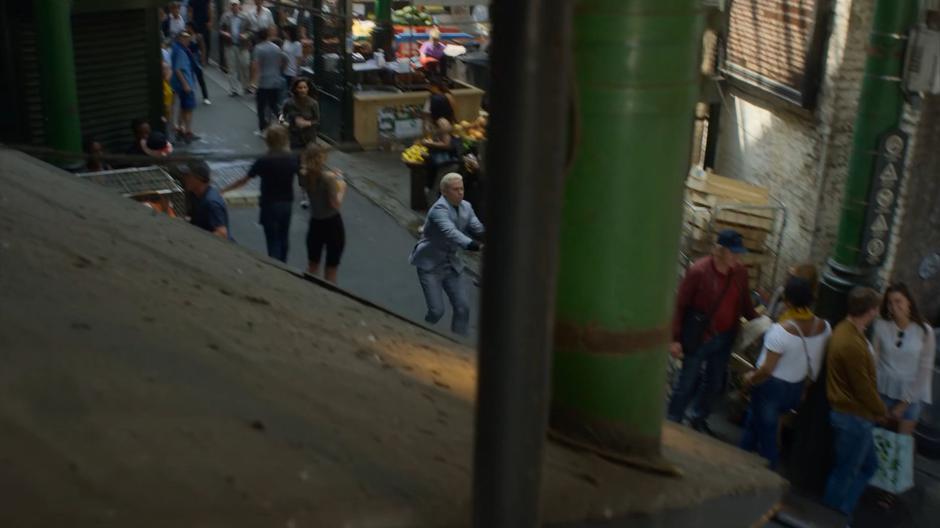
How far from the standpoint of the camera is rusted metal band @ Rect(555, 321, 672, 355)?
2588 mm

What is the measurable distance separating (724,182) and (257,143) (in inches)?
302

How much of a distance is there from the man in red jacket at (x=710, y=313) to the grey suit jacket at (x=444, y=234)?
1826mm

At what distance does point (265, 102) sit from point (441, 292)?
29.1ft

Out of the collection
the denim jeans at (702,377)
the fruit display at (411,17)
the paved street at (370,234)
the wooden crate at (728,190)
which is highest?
the fruit display at (411,17)

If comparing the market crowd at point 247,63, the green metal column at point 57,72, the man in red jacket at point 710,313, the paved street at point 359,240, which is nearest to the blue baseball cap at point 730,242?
the man in red jacket at point 710,313

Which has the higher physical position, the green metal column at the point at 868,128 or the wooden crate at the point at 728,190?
the green metal column at the point at 868,128

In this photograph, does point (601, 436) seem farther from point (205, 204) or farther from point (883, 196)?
point (205, 204)

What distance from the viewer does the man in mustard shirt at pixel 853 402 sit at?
262 inches

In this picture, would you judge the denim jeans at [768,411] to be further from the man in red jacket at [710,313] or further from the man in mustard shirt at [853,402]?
the man in red jacket at [710,313]

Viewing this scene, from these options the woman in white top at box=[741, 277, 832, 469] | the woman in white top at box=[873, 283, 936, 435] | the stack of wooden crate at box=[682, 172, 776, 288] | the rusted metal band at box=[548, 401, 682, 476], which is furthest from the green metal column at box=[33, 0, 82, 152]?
the rusted metal band at box=[548, 401, 682, 476]

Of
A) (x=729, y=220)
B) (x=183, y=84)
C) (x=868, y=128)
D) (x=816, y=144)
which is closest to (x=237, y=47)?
(x=183, y=84)

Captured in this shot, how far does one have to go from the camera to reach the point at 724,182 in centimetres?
1143

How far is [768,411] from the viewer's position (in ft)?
23.7

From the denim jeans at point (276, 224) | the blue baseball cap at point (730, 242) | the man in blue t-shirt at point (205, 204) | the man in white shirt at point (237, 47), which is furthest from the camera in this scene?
the man in white shirt at point (237, 47)
